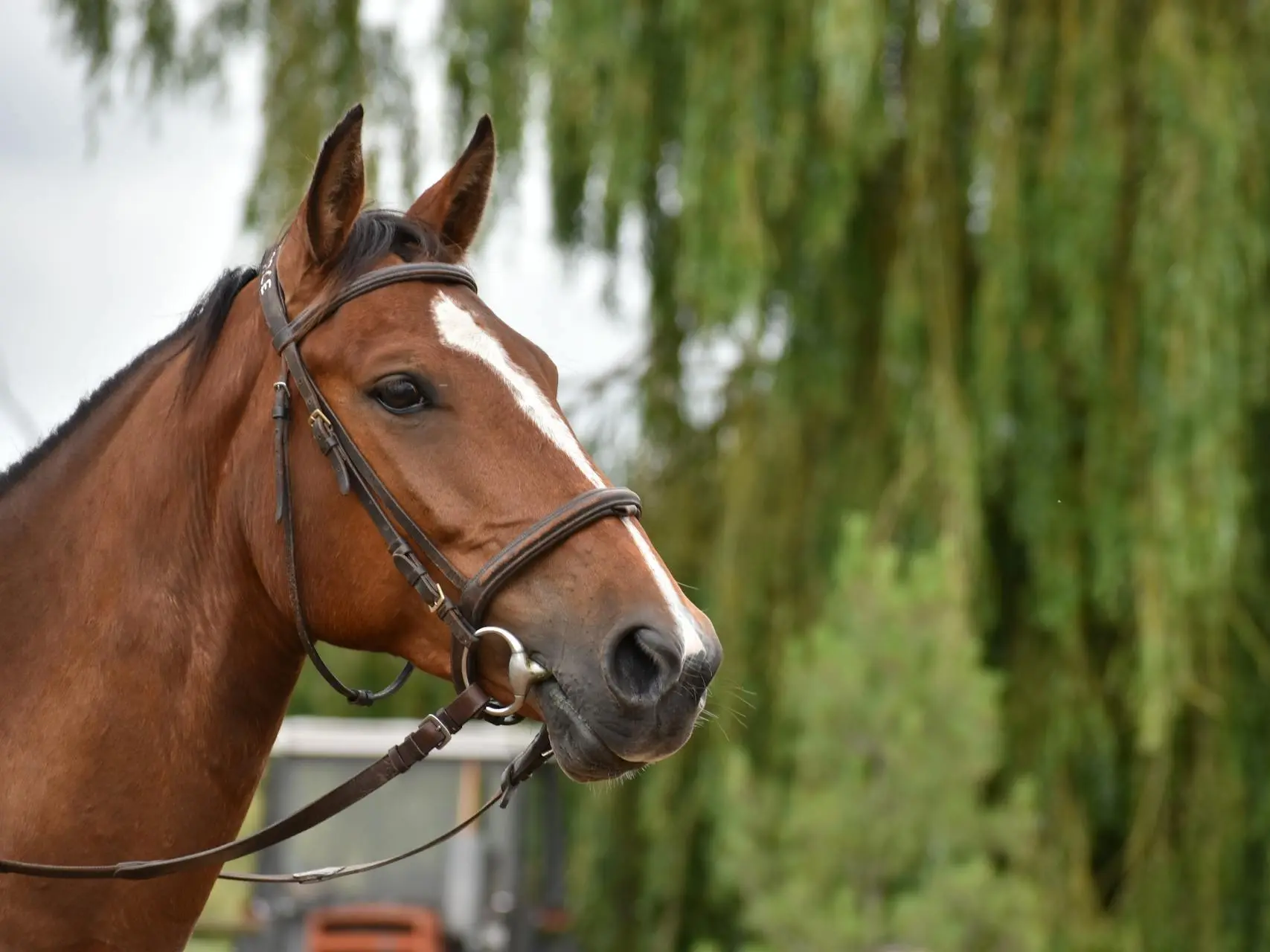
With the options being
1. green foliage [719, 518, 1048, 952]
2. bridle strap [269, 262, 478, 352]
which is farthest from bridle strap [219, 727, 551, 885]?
green foliage [719, 518, 1048, 952]

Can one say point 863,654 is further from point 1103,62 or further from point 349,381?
point 349,381

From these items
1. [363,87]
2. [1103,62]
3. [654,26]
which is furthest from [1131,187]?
[363,87]

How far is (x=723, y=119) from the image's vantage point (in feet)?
20.9

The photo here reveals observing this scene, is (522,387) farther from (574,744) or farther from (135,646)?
(135,646)

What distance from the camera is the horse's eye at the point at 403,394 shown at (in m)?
2.11

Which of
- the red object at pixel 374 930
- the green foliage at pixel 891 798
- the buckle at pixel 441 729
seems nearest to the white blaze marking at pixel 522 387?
the buckle at pixel 441 729

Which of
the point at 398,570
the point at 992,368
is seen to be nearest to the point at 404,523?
the point at 398,570

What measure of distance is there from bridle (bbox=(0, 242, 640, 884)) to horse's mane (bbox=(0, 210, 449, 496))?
5 centimetres

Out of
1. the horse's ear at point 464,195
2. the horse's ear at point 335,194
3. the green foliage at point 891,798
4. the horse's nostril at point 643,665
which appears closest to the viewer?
the horse's nostril at point 643,665

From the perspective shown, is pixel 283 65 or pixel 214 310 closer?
pixel 214 310

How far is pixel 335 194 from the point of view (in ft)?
7.22

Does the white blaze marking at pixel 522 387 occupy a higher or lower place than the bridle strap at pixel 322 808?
higher

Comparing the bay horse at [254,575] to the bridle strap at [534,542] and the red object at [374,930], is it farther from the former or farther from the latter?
the red object at [374,930]

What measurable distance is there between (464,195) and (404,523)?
569 millimetres
